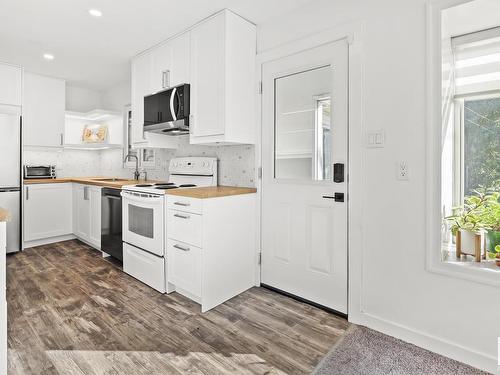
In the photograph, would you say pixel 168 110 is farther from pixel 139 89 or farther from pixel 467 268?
pixel 467 268

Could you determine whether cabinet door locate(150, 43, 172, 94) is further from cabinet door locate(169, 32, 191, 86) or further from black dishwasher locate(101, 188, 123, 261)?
black dishwasher locate(101, 188, 123, 261)

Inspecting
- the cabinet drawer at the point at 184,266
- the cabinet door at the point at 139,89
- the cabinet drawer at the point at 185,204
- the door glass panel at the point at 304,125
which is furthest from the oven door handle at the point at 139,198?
the door glass panel at the point at 304,125

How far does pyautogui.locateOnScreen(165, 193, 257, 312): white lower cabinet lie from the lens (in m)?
2.28

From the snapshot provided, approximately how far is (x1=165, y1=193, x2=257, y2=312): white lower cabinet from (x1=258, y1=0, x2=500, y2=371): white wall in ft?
3.15

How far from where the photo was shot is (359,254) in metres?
Answer: 2.08

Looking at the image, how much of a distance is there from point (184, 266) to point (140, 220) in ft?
2.37

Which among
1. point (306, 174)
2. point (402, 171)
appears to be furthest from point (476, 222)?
point (306, 174)

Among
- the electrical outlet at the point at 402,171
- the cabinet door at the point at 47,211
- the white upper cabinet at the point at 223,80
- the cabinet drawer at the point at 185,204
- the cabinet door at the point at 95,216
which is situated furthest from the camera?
the cabinet door at the point at 47,211

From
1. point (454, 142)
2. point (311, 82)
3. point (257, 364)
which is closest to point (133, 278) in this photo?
point (257, 364)

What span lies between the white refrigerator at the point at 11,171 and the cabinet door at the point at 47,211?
0.14 m

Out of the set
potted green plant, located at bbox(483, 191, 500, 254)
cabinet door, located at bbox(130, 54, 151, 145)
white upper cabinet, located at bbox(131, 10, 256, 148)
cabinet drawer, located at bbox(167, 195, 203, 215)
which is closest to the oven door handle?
cabinet drawer, located at bbox(167, 195, 203, 215)

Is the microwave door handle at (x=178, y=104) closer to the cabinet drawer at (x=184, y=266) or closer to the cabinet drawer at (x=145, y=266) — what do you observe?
the cabinet drawer at (x=184, y=266)

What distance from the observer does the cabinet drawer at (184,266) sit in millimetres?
2303

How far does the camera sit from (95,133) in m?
4.81
